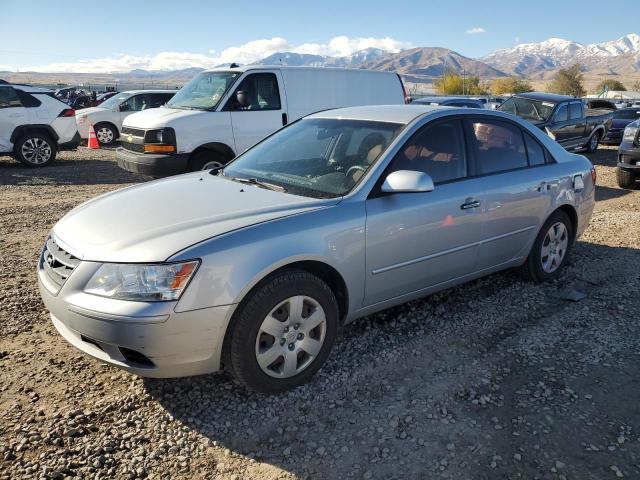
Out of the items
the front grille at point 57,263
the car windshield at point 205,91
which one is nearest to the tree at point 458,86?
the car windshield at point 205,91

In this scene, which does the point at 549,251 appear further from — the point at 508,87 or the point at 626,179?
the point at 508,87

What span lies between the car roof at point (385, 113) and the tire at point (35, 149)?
9240 mm

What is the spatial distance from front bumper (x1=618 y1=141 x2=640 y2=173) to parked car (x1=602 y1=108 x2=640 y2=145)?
8489 millimetres

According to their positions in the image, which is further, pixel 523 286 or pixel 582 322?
pixel 523 286

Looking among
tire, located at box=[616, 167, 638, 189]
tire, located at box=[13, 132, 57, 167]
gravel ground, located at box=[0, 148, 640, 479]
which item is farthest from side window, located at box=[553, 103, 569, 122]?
tire, located at box=[13, 132, 57, 167]

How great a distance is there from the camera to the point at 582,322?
416 cm

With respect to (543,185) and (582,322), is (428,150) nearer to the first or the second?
(543,185)

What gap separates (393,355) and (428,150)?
147cm

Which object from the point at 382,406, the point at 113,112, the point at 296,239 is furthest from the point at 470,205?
the point at 113,112

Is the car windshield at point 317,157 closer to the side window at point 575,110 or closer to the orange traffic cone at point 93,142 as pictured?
the side window at point 575,110

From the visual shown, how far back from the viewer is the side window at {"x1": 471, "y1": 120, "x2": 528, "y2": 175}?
13.8ft

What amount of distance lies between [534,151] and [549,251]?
94cm

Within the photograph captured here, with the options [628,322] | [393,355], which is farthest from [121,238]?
[628,322]

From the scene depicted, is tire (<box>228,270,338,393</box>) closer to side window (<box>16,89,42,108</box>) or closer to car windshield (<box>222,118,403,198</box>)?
car windshield (<box>222,118,403,198</box>)
